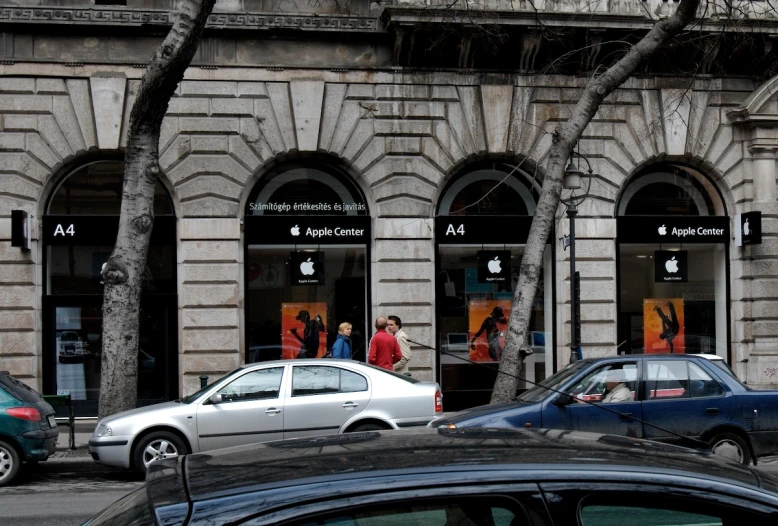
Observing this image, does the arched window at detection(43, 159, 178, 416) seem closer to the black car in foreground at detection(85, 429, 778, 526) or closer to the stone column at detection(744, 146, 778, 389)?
the stone column at detection(744, 146, 778, 389)

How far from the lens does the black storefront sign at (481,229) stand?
1920 centimetres

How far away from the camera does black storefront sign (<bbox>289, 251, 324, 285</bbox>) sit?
62.1 feet

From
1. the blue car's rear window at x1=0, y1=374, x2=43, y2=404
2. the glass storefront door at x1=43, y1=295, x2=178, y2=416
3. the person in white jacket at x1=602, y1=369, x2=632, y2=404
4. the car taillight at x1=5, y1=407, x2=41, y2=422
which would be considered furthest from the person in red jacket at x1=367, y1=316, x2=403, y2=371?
the car taillight at x1=5, y1=407, x2=41, y2=422

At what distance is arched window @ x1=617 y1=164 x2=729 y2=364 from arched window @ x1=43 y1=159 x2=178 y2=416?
368 inches

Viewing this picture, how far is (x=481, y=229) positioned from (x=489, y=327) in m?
2.04

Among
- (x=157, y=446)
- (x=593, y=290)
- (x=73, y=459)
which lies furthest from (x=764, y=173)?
(x=73, y=459)

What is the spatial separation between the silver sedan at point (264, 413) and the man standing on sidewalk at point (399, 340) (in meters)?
4.04

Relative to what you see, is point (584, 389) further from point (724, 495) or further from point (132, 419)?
point (724, 495)

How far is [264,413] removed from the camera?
1230cm

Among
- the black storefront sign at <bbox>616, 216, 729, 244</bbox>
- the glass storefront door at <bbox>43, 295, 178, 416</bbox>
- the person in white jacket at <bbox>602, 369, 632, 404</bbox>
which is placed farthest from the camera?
the black storefront sign at <bbox>616, 216, 729, 244</bbox>

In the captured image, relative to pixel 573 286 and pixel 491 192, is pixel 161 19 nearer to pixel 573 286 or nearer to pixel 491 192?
pixel 491 192

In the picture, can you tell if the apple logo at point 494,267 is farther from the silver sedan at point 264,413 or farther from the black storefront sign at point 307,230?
the silver sedan at point 264,413

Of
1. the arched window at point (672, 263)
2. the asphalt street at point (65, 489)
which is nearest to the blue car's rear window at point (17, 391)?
the asphalt street at point (65, 489)

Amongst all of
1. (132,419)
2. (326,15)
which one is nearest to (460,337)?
(326,15)
